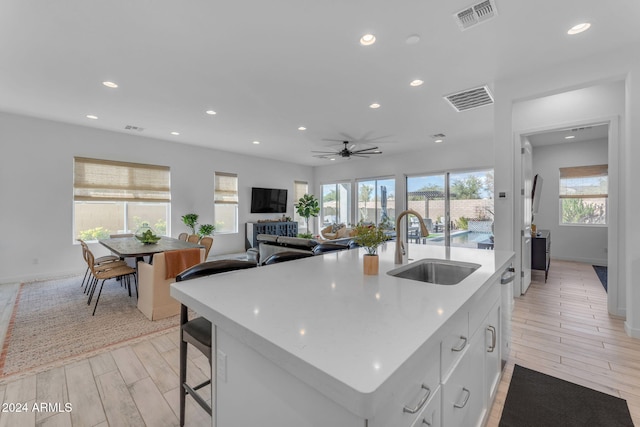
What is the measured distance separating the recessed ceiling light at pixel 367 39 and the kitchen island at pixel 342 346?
2227mm

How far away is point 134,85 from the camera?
3.56 metres

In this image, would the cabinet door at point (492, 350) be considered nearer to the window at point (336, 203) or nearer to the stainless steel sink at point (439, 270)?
→ the stainless steel sink at point (439, 270)

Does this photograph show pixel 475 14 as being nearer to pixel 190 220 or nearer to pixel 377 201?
pixel 190 220

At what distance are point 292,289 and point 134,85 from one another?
3788mm

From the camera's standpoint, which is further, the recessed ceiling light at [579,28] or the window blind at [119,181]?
the window blind at [119,181]

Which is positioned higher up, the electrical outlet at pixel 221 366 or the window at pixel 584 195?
the window at pixel 584 195

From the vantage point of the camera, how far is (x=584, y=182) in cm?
616

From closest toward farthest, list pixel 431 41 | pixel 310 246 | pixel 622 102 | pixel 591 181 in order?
pixel 431 41, pixel 622 102, pixel 310 246, pixel 591 181

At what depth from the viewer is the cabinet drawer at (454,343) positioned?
0.99 meters

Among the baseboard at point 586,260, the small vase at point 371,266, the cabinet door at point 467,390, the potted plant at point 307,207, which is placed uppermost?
the potted plant at point 307,207

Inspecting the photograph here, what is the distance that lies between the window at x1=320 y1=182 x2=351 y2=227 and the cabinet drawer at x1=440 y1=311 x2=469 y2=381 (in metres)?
8.25

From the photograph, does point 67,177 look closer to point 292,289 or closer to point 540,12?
point 292,289

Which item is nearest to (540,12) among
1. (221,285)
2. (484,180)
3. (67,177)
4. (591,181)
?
(221,285)

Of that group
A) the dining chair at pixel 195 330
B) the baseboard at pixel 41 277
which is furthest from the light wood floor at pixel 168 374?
the baseboard at pixel 41 277
